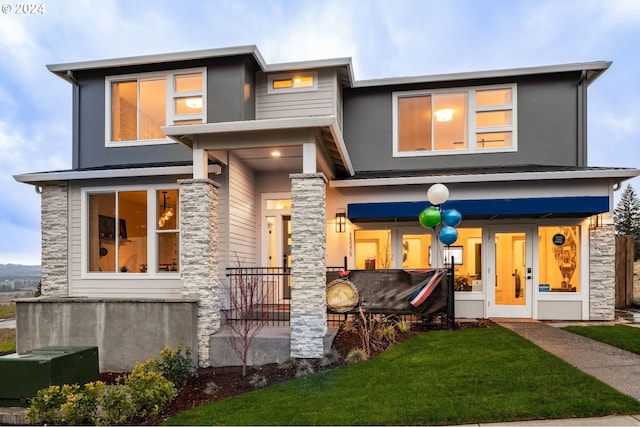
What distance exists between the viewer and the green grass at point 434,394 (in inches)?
167

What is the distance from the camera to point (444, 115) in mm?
10180

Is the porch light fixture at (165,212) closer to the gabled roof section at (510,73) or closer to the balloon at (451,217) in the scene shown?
the gabled roof section at (510,73)

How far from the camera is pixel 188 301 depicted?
7.03 metres

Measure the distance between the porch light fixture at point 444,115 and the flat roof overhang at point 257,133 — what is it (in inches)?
148

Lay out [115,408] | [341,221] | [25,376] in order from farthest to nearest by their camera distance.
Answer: [341,221]
[25,376]
[115,408]

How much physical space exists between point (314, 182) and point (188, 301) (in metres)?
2.99

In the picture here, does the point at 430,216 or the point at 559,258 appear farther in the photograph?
the point at 559,258

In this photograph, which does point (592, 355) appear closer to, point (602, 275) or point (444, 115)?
point (602, 275)

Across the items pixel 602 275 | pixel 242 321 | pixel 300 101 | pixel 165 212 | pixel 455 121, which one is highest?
pixel 300 101

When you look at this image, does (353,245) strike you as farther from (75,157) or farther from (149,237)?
(75,157)

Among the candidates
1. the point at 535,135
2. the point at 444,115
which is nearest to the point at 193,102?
the point at 444,115

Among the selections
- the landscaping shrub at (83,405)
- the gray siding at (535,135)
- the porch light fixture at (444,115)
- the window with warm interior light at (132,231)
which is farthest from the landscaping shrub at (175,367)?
the porch light fixture at (444,115)

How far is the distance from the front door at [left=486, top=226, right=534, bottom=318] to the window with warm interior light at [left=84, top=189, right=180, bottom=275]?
23.5 feet

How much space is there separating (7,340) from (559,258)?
14480 millimetres
